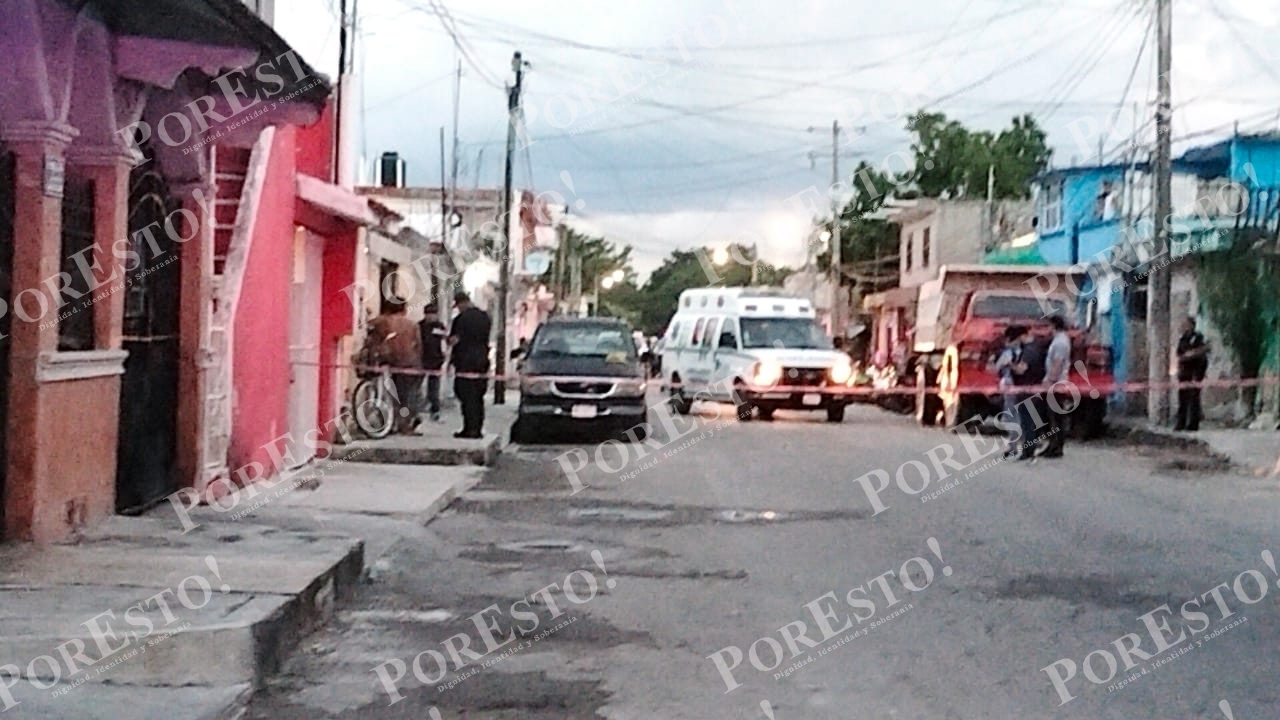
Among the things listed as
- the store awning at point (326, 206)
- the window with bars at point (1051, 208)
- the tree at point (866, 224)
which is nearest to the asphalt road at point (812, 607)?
the store awning at point (326, 206)

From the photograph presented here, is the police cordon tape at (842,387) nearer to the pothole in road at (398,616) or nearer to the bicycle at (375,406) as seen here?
the bicycle at (375,406)

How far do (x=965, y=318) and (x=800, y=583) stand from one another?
620 inches

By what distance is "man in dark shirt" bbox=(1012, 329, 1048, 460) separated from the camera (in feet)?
59.5

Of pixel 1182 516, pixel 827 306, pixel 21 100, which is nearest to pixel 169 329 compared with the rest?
pixel 21 100

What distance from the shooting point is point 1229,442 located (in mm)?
19625

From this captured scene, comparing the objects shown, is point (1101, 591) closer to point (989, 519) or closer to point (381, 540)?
point (989, 519)

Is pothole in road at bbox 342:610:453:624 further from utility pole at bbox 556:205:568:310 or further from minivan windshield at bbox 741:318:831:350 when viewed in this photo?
utility pole at bbox 556:205:568:310

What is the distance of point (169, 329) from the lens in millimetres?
11141

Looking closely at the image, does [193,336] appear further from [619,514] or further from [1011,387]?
[1011,387]

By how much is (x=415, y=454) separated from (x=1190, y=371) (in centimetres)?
1166

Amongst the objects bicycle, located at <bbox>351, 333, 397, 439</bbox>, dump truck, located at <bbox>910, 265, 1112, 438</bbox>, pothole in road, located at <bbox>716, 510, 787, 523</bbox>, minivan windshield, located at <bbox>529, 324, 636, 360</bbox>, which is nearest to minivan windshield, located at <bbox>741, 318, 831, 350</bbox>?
dump truck, located at <bbox>910, 265, 1112, 438</bbox>

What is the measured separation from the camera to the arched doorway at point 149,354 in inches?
404

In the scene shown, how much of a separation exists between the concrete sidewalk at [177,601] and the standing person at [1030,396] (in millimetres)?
9458

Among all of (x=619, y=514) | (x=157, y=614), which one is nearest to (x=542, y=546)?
(x=619, y=514)
